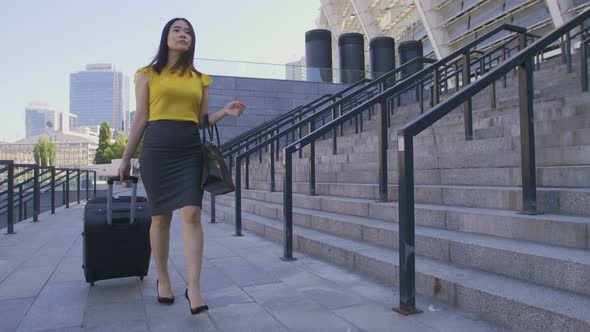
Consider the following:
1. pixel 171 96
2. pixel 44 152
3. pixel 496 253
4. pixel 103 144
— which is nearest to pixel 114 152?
pixel 103 144

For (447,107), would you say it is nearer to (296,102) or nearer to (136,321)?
(136,321)

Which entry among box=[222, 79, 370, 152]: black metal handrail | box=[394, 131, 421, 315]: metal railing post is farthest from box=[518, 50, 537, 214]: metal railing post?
box=[222, 79, 370, 152]: black metal handrail

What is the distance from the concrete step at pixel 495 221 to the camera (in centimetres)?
266

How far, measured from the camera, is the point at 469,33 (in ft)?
91.9

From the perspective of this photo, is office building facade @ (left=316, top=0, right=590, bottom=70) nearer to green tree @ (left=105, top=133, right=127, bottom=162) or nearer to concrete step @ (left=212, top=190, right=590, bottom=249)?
concrete step @ (left=212, top=190, right=590, bottom=249)

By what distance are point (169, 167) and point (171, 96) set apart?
1.46 feet

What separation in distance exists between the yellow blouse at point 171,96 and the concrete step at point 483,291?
5.67 feet

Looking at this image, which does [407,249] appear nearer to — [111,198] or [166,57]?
[166,57]

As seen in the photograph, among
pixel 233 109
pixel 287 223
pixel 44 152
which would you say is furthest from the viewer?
pixel 44 152

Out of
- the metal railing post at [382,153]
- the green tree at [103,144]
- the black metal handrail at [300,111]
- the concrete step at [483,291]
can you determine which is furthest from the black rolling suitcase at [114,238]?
the green tree at [103,144]

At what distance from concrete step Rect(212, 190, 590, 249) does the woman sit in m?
1.84

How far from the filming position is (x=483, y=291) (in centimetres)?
246

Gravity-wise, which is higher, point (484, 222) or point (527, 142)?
point (527, 142)

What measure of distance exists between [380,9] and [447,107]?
123 ft
